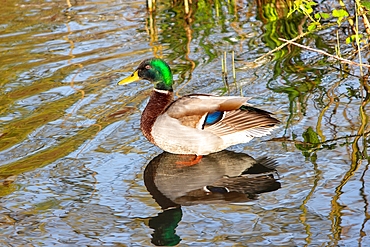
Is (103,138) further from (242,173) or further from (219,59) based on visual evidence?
(219,59)

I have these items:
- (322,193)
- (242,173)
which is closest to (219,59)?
(242,173)

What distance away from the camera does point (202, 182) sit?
200 inches

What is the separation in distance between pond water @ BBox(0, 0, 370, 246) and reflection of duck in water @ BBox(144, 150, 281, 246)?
0.05 feet

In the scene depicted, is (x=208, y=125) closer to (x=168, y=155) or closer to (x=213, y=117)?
(x=213, y=117)

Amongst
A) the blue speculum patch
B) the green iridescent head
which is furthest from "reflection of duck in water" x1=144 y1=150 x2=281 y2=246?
the green iridescent head

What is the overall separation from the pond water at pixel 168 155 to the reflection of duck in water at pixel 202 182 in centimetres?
1

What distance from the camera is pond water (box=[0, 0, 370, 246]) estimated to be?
14.3 feet

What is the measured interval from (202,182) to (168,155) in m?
0.67

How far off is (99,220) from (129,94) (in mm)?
2532

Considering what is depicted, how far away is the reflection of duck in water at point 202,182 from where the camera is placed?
4.59 metres

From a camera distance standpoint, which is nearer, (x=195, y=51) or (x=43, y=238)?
(x=43, y=238)

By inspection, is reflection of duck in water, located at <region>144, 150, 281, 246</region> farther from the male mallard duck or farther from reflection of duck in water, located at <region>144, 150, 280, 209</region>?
the male mallard duck

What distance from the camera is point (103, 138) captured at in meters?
5.86

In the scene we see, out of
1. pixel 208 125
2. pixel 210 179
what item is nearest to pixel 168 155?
pixel 208 125
